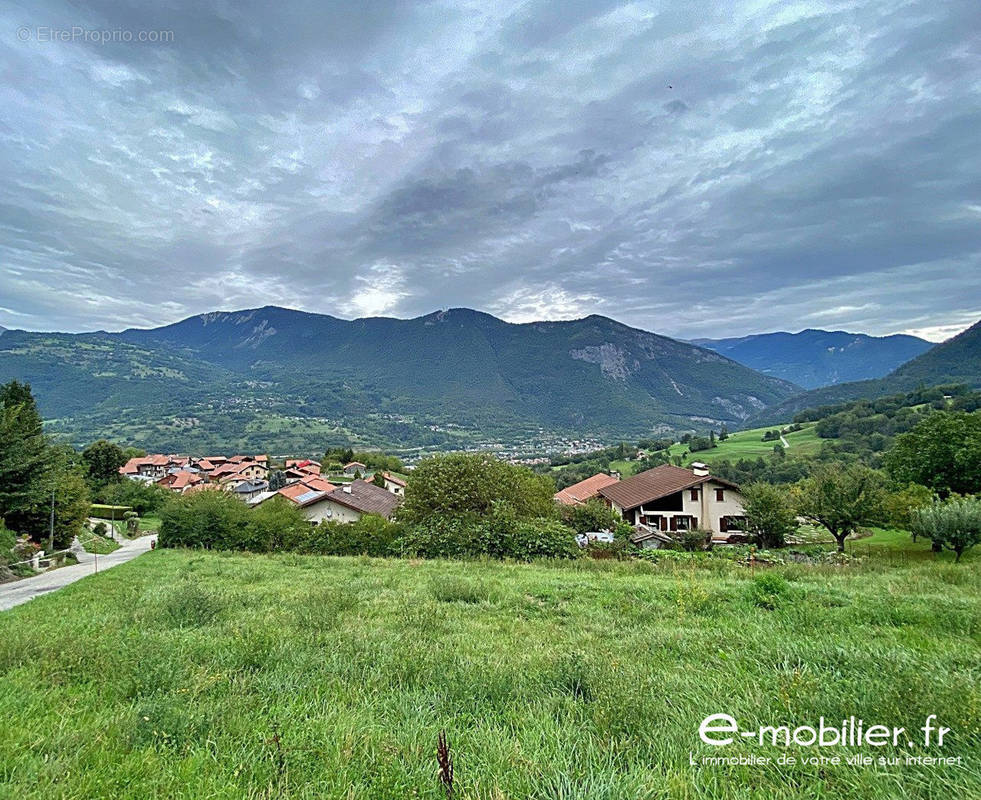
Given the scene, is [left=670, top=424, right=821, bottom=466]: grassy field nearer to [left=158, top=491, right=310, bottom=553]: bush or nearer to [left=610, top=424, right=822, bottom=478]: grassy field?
[left=610, top=424, right=822, bottom=478]: grassy field

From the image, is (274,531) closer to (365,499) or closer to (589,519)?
(365,499)

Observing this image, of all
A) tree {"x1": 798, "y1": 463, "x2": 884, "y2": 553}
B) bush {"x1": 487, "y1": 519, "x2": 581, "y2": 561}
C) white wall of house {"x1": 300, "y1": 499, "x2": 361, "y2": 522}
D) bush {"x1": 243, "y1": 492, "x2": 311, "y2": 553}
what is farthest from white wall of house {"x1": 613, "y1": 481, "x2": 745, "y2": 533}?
bush {"x1": 243, "y1": 492, "x2": 311, "y2": 553}

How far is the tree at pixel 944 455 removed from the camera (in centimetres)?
2523

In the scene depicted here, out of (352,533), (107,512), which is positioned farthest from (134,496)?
(352,533)

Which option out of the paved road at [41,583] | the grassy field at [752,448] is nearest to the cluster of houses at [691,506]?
the paved road at [41,583]

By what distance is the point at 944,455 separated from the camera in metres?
26.3

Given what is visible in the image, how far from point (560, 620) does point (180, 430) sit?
193m

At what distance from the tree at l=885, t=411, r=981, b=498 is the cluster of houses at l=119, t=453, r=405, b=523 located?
118 feet

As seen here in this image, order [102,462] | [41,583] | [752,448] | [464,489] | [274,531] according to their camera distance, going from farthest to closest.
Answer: [752,448] → [102,462] → [464,489] → [274,531] → [41,583]

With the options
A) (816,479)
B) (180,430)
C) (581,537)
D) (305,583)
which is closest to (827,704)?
(305,583)

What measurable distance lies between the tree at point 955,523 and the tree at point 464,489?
15393mm

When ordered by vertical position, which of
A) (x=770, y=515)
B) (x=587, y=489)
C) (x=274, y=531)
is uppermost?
(x=274, y=531)

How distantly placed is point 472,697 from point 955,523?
2077cm

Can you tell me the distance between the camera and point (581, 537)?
31.6m
